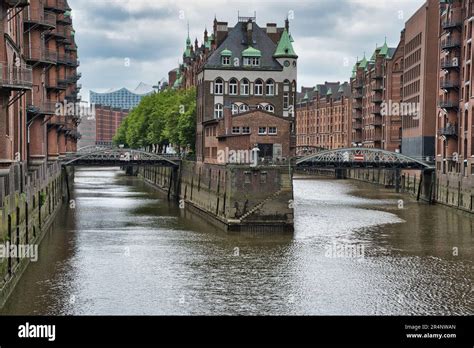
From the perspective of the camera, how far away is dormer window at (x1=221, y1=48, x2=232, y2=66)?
7588 centimetres

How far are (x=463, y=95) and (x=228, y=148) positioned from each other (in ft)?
75.7

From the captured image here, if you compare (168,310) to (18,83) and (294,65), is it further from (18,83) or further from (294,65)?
(294,65)

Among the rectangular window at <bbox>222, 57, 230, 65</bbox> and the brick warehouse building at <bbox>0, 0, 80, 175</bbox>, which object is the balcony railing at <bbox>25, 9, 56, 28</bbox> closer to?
the brick warehouse building at <bbox>0, 0, 80, 175</bbox>

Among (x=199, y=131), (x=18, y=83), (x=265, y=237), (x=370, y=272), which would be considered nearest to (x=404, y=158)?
(x=199, y=131)

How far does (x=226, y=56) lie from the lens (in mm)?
76250

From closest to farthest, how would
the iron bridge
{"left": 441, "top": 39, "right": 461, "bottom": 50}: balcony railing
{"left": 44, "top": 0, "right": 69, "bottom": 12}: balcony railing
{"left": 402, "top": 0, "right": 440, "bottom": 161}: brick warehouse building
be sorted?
1. {"left": 44, "top": 0, "right": 69, "bottom": 12}: balcony railing
2. {"left": 441, "top": 39, "right": 461, "bottom": 50}: balcony railing
3. the iron bridge
4. {"left": 402, "top": 0, "right": 440, "bottom": 161}: brick warehouse building

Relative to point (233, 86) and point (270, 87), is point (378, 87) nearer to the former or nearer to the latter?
point (270, 87)

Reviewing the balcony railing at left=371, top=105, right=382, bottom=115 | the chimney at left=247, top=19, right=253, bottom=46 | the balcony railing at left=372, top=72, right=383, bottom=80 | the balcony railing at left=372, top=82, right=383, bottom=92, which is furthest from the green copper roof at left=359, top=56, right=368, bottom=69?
the chimney at left=247, top=19, right=253, bottom=46

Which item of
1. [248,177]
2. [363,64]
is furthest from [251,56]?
[363,64]

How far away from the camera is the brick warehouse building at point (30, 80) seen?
3541 cm

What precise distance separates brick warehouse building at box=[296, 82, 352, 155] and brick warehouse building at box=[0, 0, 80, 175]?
75566 millimetres

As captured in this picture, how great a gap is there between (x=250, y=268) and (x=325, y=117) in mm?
129800

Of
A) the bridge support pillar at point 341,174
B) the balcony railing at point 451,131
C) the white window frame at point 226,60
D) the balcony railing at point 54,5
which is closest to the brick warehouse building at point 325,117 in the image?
the bridge support pillar at point 341,174

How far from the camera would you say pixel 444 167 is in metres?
74.8
